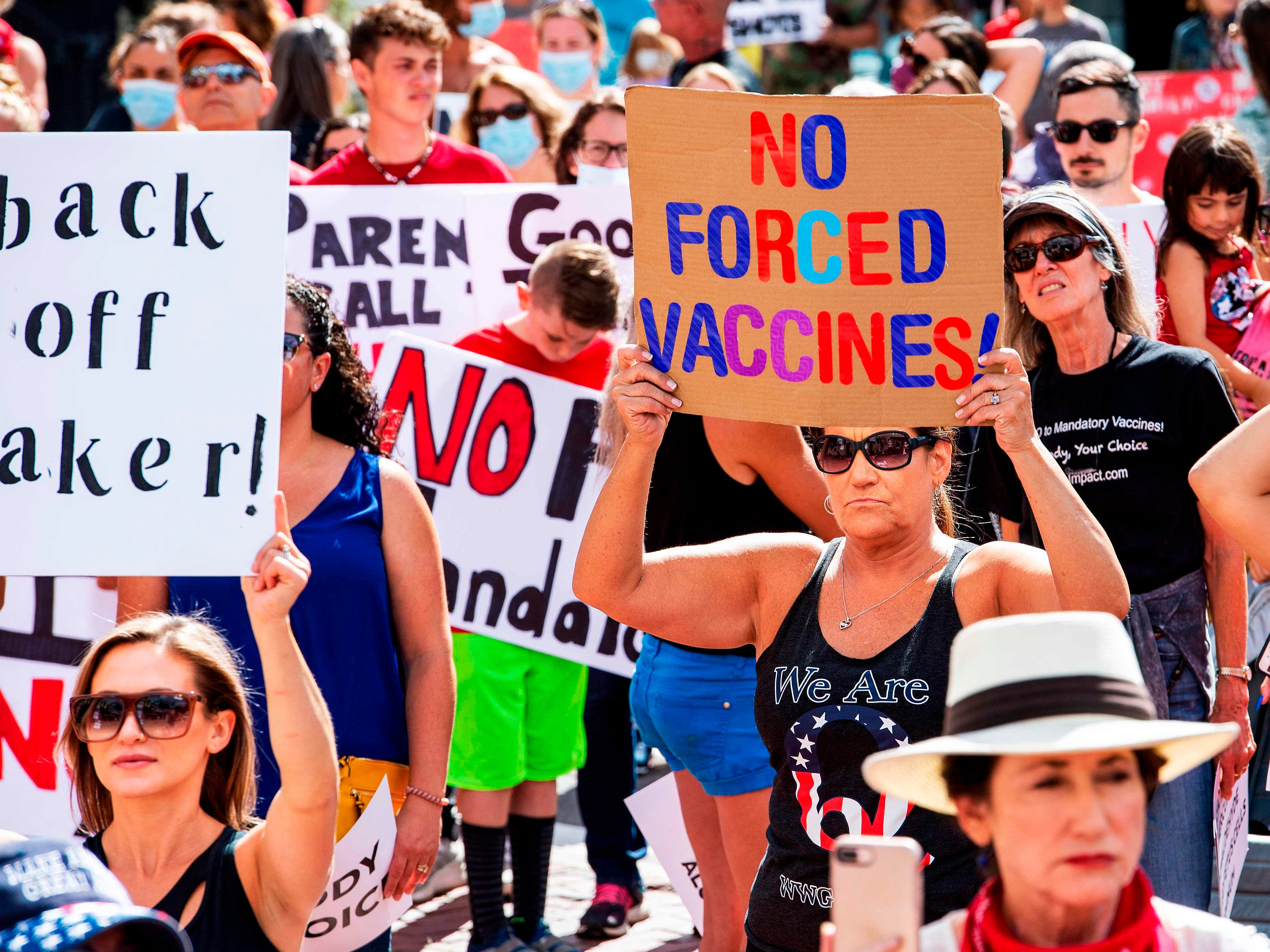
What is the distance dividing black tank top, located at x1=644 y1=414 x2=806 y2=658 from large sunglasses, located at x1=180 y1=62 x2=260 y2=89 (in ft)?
12.3

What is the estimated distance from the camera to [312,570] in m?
3.54

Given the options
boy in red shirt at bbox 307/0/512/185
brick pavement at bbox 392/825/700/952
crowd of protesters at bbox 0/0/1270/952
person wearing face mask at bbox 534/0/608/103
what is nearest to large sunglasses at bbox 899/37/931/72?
crowd of protesters at bbox 0/0/1270/952

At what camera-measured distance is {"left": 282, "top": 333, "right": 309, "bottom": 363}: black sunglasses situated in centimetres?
365

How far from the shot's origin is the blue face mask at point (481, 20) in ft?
30.5

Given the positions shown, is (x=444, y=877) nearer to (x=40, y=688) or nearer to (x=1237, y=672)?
(x=40, y=688)

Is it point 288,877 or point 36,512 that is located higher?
point 36,512

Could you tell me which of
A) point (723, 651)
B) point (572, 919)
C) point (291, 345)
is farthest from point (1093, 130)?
point (291, 345)

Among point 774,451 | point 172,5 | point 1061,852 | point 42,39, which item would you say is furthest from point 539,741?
point 42,39

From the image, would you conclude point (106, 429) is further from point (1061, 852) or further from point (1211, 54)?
point (1211, 54)

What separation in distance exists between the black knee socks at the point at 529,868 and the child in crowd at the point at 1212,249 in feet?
8.46

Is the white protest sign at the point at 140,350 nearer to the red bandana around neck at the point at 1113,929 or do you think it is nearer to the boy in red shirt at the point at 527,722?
the red bandana around neck at the point at 1113,929

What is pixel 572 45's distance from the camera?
931cm

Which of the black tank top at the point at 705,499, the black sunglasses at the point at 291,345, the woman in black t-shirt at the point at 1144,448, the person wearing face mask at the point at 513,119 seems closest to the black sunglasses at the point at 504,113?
the person wearing face mask at the point at 513,119

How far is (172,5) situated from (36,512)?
5.97 m
